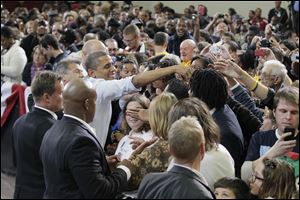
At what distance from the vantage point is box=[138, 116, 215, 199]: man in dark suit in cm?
280

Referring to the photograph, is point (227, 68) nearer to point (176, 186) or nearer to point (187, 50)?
point (176, 186)

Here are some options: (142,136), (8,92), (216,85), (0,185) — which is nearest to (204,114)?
(216,85)

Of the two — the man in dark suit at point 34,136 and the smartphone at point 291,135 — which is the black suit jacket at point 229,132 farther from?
the man in dark suit at point 34,136

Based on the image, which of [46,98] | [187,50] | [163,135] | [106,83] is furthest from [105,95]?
[187,50]

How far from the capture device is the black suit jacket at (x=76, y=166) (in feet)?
10.6

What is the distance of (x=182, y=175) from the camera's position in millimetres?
2857

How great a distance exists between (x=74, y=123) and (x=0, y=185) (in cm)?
342

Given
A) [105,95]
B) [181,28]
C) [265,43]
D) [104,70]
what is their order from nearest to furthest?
[105,95]
[104,70]
[265,43]
[181,28]

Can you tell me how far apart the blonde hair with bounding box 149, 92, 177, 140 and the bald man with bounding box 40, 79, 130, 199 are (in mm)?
292

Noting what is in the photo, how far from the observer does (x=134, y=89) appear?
14.1ft

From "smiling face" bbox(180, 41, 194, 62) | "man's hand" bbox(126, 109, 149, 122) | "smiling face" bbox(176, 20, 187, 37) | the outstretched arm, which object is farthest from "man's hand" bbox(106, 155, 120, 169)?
"smiling face" bbox(176, 20, 187, 37)

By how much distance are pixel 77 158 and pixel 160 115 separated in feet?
2.03

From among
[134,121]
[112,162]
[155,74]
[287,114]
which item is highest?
[155,74]

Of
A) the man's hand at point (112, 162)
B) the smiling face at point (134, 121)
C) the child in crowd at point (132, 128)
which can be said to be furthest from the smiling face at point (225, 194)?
the smiling face at point (134, 121)
